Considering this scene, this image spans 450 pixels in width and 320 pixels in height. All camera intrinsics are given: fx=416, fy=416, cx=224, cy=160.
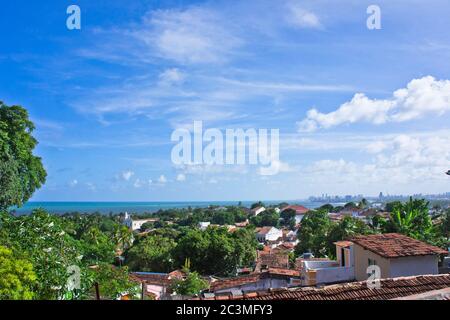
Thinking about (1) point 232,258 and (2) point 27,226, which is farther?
(1) point 232,258

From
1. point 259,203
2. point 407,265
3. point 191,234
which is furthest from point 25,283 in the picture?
point 259,203

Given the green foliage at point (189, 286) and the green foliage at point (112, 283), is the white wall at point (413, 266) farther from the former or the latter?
the green foliage at point (189, 286)

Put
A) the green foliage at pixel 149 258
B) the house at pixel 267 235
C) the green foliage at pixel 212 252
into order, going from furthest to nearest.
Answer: the house at pixel 267 235 < the green foliage at pixel 149 258 < the green foliage at pixel 212 252

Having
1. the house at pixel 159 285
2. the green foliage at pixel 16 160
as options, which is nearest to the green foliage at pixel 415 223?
the house at pixel 159 285

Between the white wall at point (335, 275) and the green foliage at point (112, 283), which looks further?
the white wall at point (335, 275)

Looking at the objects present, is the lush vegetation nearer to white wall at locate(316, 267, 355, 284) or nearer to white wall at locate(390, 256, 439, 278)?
white wall at locate(316, 267, 355, 284)

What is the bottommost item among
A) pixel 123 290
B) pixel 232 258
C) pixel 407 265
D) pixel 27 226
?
pixel 232 258
